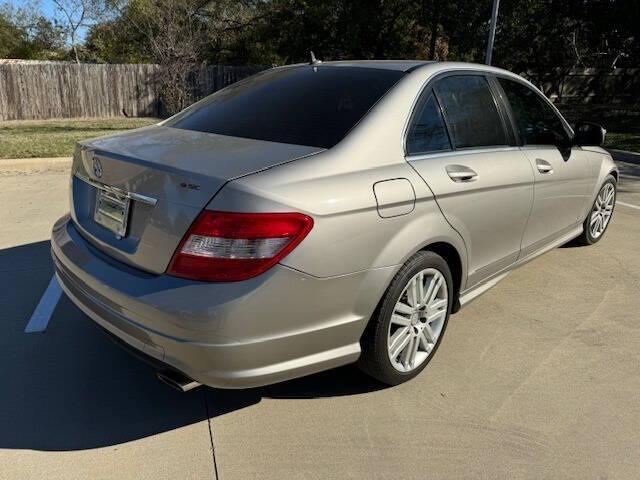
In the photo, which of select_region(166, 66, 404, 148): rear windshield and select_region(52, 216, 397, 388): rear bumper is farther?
select_region(166, 66, 404, 148): rear windshield

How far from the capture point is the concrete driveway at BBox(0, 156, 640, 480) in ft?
8.05

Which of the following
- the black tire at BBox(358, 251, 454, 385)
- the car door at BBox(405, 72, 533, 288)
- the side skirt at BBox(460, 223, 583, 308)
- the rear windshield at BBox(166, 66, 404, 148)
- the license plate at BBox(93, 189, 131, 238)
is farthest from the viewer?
the side skirt at BBox(460, 223, 583, 308)

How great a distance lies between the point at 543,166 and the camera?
152 inches

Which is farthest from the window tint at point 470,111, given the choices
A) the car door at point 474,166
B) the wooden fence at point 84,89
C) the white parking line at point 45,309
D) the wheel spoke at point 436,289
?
the wooden fence at point 84,89

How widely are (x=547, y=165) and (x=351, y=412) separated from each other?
229cm

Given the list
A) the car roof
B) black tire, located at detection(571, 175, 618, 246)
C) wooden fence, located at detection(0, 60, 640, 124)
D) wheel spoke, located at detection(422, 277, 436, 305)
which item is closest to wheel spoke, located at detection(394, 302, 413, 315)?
wheel spoke, located at detection(422, 277, 436, 305)

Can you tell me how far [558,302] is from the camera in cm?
418

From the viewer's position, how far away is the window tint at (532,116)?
3850 mm

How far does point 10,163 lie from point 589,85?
1012 inches

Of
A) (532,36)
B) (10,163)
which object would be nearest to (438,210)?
(10,163)

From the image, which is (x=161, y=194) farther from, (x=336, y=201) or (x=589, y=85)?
(x=589, y=85)

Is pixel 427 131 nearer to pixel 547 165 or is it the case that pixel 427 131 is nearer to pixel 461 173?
pixel 461 173

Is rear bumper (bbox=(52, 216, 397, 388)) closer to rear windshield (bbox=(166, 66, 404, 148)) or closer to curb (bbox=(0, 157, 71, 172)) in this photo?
rear windshield (bbox=(166, 66, 404, 148))

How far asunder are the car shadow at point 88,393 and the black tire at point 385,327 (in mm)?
184
